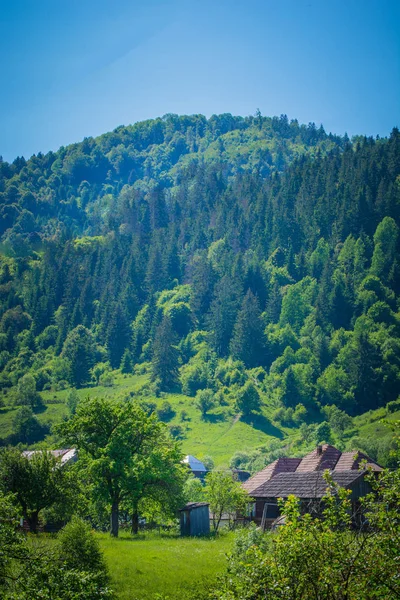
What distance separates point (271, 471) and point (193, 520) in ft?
57.6

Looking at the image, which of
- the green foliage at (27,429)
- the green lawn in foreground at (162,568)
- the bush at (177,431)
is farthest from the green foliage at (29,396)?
the green lawn in foreground at (162,568)

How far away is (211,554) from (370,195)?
151m

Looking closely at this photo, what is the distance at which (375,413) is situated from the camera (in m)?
130

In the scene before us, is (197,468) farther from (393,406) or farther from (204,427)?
(393,406)

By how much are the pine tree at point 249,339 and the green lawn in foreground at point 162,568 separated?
379 feet

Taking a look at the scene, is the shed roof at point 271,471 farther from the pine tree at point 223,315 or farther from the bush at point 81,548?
the pine tree at point 223,315

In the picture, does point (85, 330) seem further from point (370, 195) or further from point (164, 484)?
point (164, 484)

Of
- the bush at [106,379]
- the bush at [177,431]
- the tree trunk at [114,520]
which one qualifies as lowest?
the tree trunk at [114,520]

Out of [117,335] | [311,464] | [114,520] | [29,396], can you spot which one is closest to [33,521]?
[114,520]

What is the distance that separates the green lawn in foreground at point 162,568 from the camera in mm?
37812

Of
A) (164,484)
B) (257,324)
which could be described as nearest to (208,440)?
(257,324)

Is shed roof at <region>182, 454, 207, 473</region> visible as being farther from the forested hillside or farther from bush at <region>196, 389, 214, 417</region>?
bush at <region>196, 389, 214, 417</region>

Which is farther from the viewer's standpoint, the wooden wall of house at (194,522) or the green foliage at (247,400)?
the green foliage at (247,400)

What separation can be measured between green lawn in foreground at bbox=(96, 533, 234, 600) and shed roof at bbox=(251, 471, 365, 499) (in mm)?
9763
